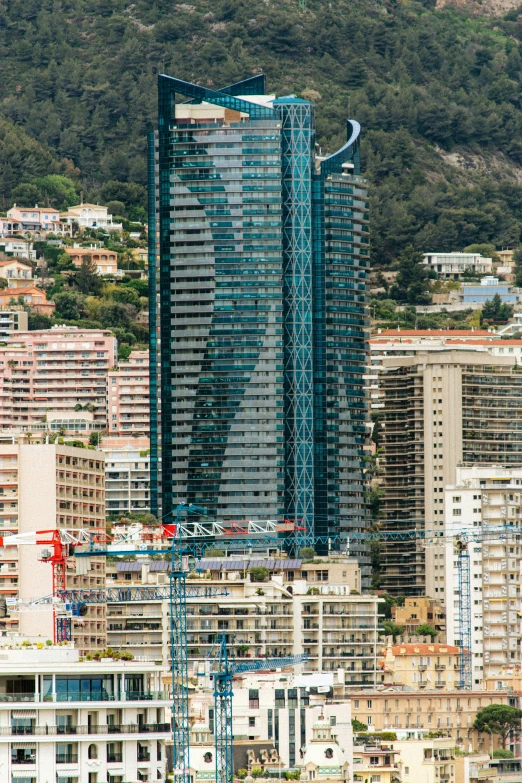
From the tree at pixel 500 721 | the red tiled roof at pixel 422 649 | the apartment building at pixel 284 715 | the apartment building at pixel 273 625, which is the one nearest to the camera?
the apartment building at pixel 284 715

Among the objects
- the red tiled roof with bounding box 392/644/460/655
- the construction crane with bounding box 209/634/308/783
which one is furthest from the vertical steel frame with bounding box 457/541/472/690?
the construction crane with bounding box 209/634/308/783

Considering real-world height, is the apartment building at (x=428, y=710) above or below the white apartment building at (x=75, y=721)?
below

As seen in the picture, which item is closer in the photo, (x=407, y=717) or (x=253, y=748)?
(x=253, y=748)

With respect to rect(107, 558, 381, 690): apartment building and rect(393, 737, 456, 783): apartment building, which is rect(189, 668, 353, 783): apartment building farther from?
rect(107, 558, 381, 690): apartment building

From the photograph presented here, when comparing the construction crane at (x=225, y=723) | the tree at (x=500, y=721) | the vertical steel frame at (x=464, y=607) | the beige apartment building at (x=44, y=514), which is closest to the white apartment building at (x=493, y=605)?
→ the vertical steel frame at (x=464, y=607)

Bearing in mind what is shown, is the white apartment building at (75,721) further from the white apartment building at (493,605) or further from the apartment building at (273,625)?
the white apartment building at (493,605)

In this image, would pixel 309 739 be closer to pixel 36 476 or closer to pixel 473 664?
pixel 36 476

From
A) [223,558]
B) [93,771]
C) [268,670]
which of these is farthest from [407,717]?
[93,771]
